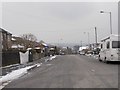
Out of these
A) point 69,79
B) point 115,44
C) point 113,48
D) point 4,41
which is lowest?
point 69,79

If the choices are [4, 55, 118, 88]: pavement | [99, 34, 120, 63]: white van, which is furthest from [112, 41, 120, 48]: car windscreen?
[4, 55, 118, 88]: pavement

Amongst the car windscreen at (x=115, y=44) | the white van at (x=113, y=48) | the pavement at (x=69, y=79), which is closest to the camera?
the pavement at (x=69, y=79)

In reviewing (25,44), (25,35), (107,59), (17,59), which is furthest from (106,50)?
(25,35)

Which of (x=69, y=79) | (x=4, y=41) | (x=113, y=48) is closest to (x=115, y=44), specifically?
(x=113, y=48)

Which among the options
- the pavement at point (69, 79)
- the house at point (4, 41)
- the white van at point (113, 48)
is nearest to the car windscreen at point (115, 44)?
the white van at point (113, 48)

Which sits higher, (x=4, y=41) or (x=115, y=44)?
(x=4, y=41)

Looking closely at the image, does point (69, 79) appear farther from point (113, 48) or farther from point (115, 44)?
point (115, 44)

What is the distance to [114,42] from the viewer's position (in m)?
33.6

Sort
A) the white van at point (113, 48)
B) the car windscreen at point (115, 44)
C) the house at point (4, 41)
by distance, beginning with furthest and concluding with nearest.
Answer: the house at point (4, 41)
the car windscreen at point (115, 44)
the white van at point (113, 48)

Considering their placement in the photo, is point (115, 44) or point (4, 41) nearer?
point (115, 44)

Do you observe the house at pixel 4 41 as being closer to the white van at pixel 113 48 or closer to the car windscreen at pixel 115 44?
the white van at pixel 113 48

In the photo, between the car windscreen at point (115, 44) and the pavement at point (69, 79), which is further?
the car windscreen at point (115, 44)

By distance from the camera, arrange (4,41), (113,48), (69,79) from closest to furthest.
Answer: (69,79) < (113,48) < (4,41)

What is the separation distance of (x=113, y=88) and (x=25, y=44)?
72045mm
